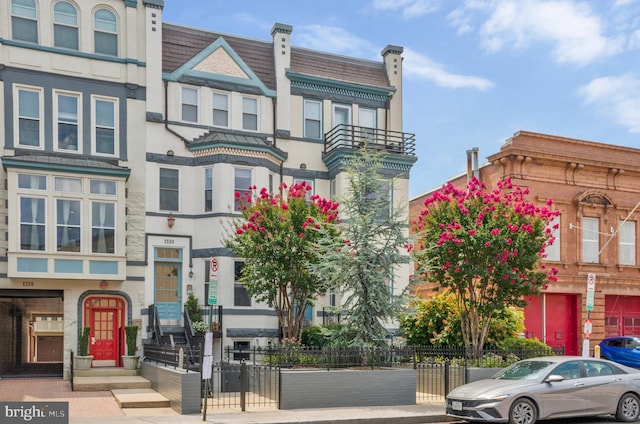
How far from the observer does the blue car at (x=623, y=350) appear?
25422mm

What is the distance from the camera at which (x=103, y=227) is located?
22391mm

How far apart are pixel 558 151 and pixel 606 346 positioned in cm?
864

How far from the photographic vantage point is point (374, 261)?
56.8ft

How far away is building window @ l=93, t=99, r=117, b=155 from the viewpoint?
75.9 feet

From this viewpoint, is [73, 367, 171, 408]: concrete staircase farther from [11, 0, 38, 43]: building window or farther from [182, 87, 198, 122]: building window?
[11, 0, 38, 43]: building window

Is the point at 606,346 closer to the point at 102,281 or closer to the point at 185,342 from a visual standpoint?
the point at 185,342

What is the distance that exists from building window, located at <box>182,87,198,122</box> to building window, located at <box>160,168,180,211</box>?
2072 mm

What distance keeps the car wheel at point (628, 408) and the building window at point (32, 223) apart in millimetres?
17085

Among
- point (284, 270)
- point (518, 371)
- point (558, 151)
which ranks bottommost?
point (518, 371)

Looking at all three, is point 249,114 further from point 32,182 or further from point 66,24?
point 32,182

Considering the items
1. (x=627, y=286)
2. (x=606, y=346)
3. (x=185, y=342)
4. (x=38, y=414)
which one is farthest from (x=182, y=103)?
(x=627, y=286)

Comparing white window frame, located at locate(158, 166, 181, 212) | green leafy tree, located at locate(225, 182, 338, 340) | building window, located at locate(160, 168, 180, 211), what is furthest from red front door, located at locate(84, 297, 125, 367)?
green leafy tree, located at locate(225, 182, 338, 340)

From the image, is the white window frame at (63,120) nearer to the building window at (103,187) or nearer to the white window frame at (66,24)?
the building window at (103,187)

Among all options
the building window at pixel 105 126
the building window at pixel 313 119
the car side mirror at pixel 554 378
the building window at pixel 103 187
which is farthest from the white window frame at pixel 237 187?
the car side mirror at pixel 554 378
